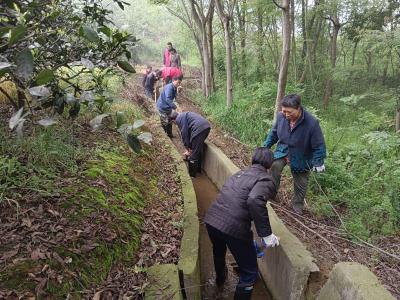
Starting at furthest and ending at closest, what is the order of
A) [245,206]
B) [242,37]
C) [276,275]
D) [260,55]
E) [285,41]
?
[260,55]
[242,37]
[285,41]
[276,275]
[245,206]

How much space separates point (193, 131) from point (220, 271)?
146 inches

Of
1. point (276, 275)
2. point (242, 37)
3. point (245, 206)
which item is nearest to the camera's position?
point (245, 206)

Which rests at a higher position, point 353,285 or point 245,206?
point 245,206

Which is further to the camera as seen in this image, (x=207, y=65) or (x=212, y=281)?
(x=207, y=65)

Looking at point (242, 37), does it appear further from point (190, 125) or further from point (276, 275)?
point (276, 275)

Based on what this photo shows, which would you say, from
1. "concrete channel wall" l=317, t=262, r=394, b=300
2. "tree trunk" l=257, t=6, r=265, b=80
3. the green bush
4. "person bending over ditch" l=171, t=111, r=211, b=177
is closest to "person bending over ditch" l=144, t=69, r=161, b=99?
the green bush

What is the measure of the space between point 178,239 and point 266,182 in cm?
129

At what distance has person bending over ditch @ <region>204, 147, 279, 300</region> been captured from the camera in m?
3.73

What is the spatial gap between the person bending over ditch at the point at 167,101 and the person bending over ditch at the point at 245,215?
16.5 ft

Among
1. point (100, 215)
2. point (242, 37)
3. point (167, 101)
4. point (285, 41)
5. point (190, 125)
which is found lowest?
point (100, 215)

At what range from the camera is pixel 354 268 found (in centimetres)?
332

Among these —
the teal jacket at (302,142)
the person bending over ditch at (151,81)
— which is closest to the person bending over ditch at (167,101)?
the teal jacket at (302,142)

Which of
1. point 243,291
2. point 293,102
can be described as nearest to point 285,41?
point 293,102

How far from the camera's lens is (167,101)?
9.12 m
